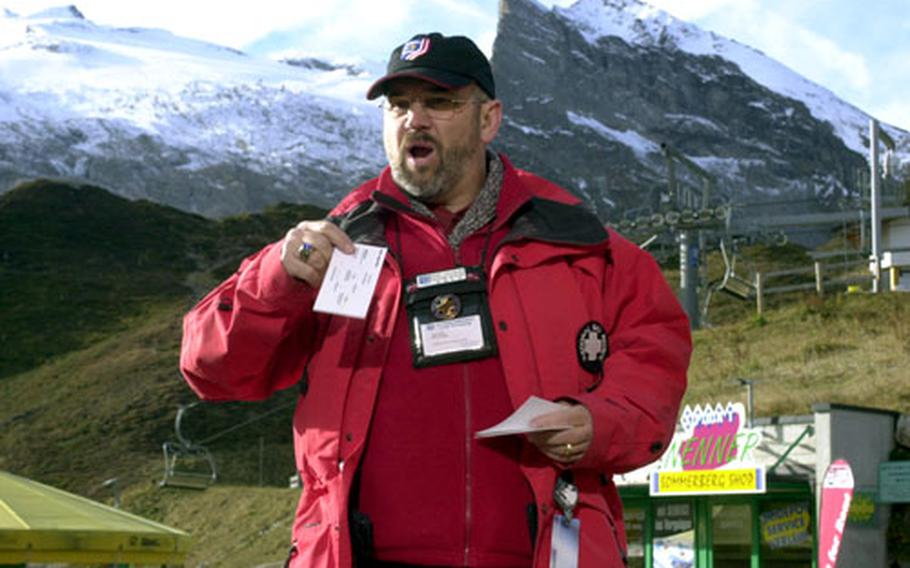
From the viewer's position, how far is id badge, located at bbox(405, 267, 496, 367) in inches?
126

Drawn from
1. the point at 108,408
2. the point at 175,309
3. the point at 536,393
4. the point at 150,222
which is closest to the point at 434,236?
the point at 536,393

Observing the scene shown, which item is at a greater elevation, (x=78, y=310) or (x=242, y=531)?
(x=78, y=310)

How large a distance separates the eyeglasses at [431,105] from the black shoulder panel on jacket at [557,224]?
294mm

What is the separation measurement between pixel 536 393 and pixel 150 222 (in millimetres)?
101791

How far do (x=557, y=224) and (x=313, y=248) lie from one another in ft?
1.94

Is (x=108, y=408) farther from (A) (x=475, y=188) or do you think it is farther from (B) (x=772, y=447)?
(A) (x=475, y=188)

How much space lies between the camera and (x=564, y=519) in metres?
3.02

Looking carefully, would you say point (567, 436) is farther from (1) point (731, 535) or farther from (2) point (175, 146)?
(2) point (175, 146)

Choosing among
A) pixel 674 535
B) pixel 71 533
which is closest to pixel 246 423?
pixel 674 535

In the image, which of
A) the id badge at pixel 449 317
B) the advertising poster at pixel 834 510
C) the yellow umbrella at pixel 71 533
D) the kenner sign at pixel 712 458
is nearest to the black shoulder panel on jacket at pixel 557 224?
the id badge at pixel 449 317

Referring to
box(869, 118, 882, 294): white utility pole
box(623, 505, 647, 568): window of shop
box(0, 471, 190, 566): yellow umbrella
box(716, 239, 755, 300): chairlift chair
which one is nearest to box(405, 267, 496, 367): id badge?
box(0, 471, 190, 566): yellow umbrella

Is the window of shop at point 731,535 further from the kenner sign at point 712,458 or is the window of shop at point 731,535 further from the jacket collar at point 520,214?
the jacket collar at point 520,214

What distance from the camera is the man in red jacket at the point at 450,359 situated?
307cm

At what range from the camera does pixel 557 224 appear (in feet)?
11.0
